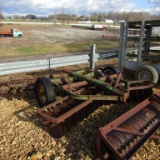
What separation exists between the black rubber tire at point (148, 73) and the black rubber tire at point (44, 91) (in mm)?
3358

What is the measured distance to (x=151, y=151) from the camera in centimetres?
329

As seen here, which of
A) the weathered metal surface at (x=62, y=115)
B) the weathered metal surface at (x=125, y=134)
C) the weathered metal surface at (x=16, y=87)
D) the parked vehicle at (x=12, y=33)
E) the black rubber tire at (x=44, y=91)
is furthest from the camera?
the parked vehicle at (x=12, y=33)

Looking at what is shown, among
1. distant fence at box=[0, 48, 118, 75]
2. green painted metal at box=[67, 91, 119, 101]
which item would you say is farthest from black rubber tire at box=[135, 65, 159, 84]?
green painted metal at box=[67, 91, 119, 101]

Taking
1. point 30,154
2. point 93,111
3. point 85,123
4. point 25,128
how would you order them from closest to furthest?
point 30,154 < point 25,128 < point 85,123 < point 93,111

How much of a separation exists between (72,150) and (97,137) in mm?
706

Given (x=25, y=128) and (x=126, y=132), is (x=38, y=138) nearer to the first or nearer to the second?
(x=25, y=128)

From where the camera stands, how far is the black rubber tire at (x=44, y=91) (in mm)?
4156

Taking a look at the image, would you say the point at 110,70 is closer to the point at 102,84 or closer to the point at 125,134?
the point at 102,84

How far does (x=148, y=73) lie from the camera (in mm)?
6172

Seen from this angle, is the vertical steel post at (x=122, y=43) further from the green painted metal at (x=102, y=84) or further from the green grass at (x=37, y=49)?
the green grass at (x=37, y=49)

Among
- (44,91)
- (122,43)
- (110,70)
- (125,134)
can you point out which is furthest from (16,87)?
(122,43)

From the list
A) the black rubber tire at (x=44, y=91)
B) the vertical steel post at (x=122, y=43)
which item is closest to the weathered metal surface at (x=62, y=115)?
the black rubber tire at (x=44, y=91)

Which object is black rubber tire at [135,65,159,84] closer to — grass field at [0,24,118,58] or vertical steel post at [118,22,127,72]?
vertical steel post at [118,22,127,72]

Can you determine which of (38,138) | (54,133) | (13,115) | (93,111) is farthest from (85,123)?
(13,115)
